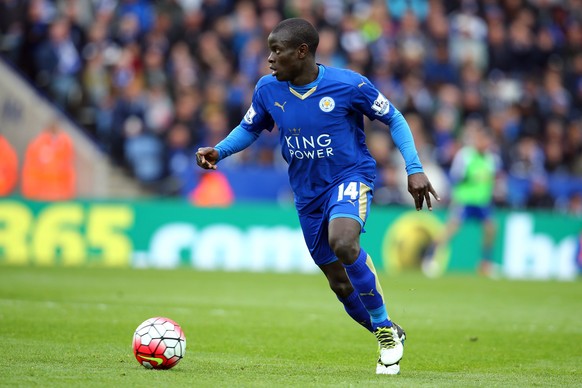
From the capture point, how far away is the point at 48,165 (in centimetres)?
2033

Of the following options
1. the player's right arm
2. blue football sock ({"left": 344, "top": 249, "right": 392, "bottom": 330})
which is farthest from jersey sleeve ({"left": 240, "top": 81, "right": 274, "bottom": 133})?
blue football sock ({"left": 344, "top": 249, "right": 392, "bottom": 330})

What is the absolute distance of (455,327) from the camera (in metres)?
11.1

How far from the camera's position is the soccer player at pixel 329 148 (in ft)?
25.2

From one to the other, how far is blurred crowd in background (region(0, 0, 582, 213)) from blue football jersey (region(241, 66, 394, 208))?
13.2 meters

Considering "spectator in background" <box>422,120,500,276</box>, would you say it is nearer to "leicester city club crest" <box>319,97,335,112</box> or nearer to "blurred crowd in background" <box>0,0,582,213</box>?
"blurred crowd in background" <box>0,0,582,213</box>

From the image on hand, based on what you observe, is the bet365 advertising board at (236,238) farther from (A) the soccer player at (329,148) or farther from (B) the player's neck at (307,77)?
(B) the player's neck at (307,77)

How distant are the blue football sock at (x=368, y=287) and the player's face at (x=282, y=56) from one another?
149cm

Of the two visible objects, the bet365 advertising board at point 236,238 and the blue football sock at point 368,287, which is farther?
the bet365 advertising board at point 236,238

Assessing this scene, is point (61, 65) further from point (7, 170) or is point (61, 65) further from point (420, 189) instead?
point (420, 189)

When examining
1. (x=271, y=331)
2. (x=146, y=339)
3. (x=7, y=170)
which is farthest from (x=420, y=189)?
(x=7, y=170)

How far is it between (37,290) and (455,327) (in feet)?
18.6

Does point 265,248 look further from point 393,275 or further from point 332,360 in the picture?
point 332,360

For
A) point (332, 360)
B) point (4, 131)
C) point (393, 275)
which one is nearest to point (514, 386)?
point (332, 360)

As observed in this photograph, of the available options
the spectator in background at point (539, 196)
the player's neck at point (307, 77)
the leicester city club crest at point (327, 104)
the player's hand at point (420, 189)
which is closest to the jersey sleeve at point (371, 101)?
the leicester city club crest at point (327, 104)
